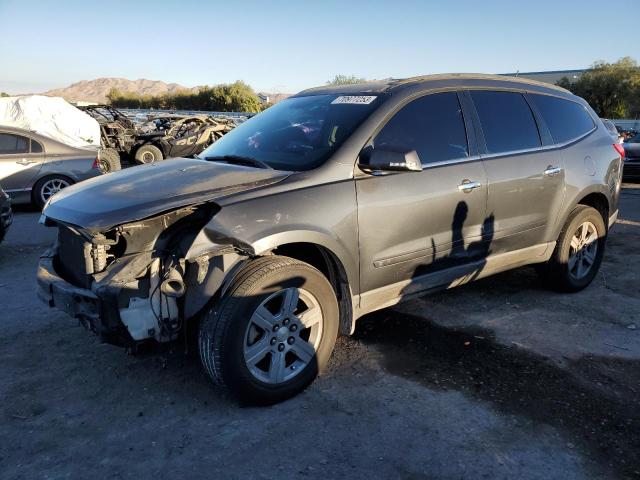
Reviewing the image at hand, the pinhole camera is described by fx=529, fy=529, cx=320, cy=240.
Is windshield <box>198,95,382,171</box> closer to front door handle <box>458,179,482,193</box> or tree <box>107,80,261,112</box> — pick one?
front door handle <box>458,179,482,193</box>

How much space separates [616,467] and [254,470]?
1743 millimetres

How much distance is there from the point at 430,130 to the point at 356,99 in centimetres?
57

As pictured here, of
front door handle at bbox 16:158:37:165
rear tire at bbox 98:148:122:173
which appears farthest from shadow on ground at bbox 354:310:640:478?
rear tire at bbox 98:148:122:173

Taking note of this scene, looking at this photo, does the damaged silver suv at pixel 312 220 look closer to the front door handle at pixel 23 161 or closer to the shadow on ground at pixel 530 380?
the shadow on ground at pixel 530 380

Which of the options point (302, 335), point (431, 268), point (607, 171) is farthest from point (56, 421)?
point (607, 171)

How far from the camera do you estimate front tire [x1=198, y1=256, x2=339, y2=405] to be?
9.41ft

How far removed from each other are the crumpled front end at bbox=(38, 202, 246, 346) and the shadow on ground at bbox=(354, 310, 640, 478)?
1467mm

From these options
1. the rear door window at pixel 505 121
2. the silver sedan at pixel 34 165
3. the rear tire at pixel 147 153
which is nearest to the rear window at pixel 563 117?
the rear door window at pixel 505 121

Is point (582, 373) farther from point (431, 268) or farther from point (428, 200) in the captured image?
point (428, 200)

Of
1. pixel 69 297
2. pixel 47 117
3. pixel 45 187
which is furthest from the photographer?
pixel 47 117

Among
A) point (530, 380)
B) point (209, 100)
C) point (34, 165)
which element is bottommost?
point (530, 380)

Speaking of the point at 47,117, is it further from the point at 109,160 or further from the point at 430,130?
the point at 430,130

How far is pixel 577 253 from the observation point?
4949mm

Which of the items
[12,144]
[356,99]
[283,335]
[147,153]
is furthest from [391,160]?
[147,153]
